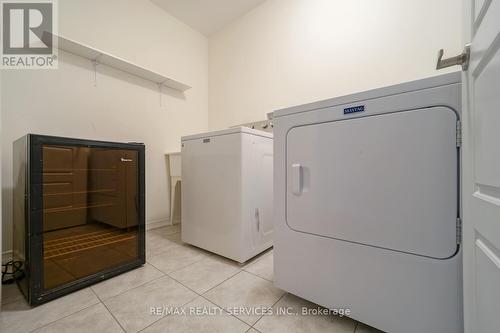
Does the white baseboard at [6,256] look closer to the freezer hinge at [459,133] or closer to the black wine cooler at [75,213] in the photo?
the black wine cooler at [75,213]

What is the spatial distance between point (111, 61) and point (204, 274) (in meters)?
2.05

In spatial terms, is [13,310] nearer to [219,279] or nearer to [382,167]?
[219,279]

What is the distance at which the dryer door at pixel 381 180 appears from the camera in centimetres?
63

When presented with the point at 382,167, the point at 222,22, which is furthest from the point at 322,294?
the point at 222,22

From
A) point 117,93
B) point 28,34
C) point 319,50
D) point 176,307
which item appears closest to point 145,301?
point 176,307

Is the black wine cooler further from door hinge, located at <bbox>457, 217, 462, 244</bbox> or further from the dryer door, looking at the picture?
door hinge, located at <bbox>457, 217, 462, 244</bbox>

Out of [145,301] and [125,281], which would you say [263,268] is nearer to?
[145,301]

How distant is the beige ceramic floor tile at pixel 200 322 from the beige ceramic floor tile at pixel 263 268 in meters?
0.38

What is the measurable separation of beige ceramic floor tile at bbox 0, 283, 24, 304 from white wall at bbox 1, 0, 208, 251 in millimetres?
417

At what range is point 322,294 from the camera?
34.0 inches

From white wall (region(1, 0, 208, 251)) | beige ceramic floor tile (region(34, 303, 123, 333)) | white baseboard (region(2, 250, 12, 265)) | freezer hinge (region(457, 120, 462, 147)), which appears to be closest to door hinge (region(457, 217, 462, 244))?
freezer hinge (region(457, 120, 462, 147))

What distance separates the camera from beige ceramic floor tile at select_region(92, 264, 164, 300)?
3.49ft

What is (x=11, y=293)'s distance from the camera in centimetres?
106

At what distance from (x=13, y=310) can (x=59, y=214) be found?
0.54 metres
